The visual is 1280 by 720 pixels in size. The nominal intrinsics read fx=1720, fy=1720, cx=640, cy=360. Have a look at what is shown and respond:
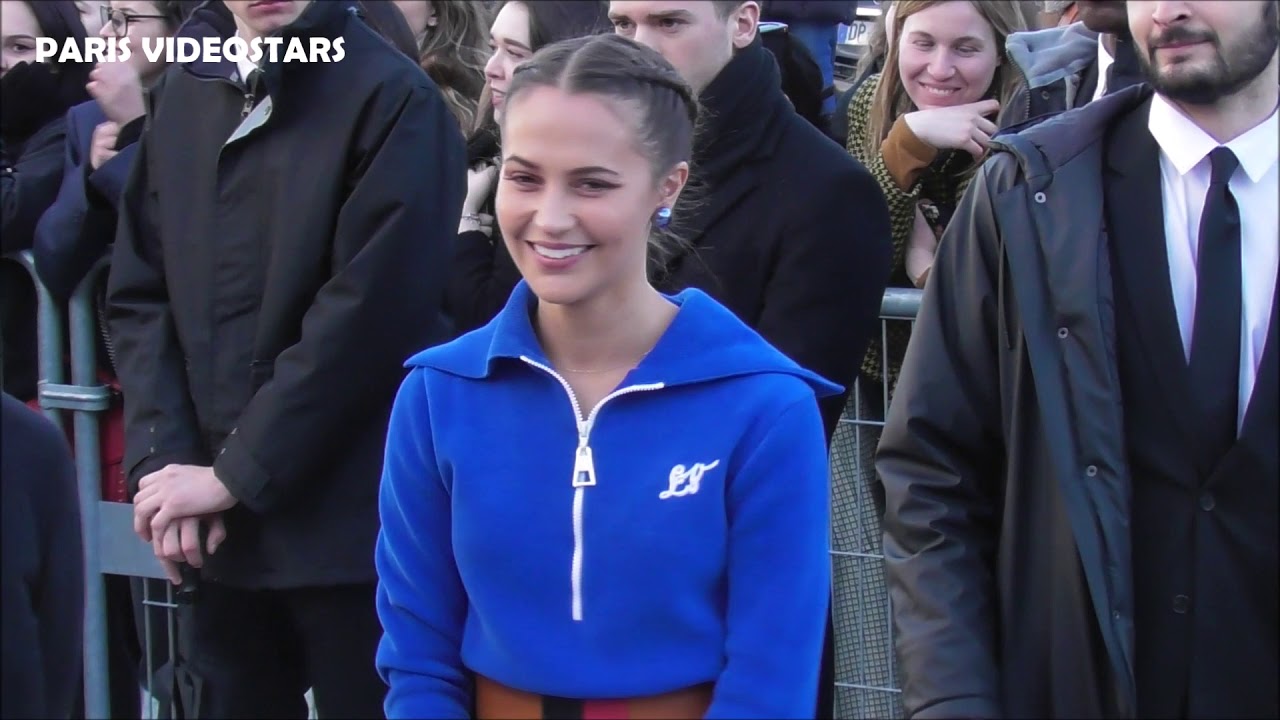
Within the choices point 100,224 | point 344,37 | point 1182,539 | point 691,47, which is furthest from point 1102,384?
point 100,224

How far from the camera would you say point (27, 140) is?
5.12 m

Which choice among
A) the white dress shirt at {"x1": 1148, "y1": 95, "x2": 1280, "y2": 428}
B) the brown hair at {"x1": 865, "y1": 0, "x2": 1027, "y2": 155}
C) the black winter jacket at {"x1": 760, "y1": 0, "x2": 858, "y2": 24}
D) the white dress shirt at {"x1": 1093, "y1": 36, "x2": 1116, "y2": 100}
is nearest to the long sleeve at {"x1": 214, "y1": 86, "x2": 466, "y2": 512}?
the brown hair at {"x1": 865, "y1": 0, "x2": 1027, "y2": 155}

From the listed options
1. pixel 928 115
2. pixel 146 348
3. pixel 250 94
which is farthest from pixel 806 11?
pixel 146 348

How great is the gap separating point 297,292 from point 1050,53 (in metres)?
1.91

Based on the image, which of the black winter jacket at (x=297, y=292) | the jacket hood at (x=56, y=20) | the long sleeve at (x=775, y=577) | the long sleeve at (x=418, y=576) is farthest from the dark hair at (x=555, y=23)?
the long sleeve at (x=775, y=577)

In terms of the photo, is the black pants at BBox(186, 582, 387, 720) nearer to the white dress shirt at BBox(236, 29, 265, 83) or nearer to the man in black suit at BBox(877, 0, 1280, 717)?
the white dress shirt at BBox(236, 29, 265, 83)

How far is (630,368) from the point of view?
2.64 m

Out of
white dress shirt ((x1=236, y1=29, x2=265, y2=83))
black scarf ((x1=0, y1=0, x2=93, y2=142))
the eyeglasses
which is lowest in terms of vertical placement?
white dress shirt ((x1=236, y1=29, x2=265, y2=83))

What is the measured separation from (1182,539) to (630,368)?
35.6 inches

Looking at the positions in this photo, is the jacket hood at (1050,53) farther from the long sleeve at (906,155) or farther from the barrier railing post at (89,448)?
the barrier railing post at (89,448)

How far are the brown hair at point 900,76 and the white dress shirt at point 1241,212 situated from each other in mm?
1607

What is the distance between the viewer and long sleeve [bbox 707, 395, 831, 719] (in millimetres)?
2469

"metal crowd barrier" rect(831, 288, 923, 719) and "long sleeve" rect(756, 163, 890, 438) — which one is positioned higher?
"long sleeve" rect(756, 163, 890, 438)

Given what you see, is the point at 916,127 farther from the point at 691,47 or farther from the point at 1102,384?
the point at 1102,384
